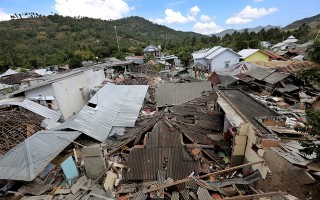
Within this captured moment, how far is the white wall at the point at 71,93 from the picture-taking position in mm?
17719

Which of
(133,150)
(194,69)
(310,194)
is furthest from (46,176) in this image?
(194,69)

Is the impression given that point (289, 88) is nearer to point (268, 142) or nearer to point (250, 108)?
point (250, 108)

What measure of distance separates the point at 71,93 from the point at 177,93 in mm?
10188

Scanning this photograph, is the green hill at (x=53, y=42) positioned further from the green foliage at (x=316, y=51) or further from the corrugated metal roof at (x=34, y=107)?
the green foliage at (x=316, y=51)

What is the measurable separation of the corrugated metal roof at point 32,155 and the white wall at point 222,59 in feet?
110

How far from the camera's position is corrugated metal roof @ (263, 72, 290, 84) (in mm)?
21516

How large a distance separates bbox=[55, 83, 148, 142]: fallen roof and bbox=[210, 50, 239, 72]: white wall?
2341 centimetres

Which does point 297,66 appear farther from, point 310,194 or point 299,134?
point 310,194

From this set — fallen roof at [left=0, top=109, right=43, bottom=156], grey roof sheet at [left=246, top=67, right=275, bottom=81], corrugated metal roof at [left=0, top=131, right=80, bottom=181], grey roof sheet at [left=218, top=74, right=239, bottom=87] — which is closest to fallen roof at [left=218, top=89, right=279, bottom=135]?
grey roof sheet at [left=218, top=74, right=239, bottom=87]

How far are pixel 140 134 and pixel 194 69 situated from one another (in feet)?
105

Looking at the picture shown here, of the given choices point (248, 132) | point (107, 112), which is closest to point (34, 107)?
point (107, 112)

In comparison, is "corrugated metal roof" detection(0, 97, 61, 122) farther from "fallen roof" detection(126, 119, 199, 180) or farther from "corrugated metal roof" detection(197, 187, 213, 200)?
"corrugated metal roof" detection(197, 187, 213, 200)

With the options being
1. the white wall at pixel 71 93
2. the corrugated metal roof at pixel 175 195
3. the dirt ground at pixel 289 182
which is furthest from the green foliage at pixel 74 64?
the dirt ground at pixel 289 182

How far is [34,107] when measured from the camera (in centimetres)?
1631
